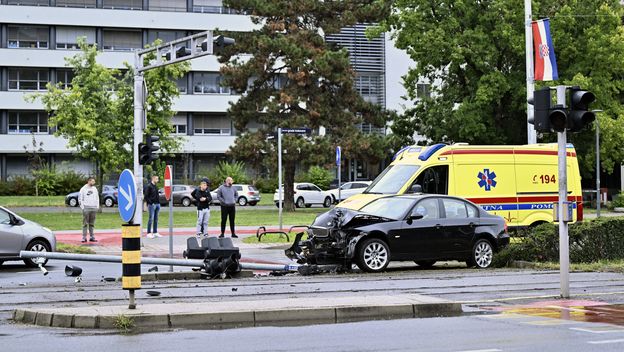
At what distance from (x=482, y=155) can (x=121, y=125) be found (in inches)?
1041

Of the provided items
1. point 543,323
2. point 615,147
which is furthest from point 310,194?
point 543,323

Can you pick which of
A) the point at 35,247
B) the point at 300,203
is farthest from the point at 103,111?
the point at 35,247

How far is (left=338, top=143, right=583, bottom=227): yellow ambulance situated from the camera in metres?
22.3

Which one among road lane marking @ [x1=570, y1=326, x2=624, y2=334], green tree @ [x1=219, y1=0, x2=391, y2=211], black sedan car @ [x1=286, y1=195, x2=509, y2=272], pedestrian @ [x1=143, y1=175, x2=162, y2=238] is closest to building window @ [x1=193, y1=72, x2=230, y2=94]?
green tree @ [x1=219, y1=0, x2=391, y2=211]

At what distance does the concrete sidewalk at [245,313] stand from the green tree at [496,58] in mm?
35031

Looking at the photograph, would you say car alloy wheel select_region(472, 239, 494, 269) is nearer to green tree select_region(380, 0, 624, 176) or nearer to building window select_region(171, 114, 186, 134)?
green tree select_region(380, 0, 624, 176)

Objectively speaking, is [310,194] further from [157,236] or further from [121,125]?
[157,236]

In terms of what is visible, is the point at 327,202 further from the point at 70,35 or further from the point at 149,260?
the point at 149,260

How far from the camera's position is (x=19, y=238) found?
66.4 ft

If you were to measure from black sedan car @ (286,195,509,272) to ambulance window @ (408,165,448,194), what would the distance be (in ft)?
11.1

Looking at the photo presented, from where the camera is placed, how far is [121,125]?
45.6 meters

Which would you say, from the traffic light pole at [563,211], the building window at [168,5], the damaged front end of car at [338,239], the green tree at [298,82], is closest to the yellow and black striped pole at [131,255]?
the traffic light pole at [563,211]

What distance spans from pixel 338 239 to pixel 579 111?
6007mm

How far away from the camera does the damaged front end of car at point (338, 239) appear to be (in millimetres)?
17344
